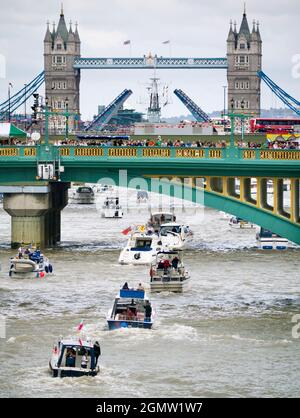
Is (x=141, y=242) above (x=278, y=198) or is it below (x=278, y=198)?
below

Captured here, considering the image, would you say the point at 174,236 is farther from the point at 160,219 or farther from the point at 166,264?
the point at 166,264

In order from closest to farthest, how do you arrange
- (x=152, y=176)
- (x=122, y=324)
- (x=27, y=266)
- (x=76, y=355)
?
1. (x=76, y=355)
2. (x=122, y=324)
3. (x=27, y=266)
4. (x=152, y=176)

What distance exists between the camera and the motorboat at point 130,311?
66875 mm

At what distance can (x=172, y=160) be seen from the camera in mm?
92500

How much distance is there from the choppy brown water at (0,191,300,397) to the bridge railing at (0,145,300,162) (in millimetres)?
6695

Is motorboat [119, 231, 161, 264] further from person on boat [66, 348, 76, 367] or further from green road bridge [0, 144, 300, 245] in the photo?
person on boat [66, 348, 76, 367]

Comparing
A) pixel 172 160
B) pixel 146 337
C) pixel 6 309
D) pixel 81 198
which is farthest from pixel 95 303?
pixel 81 198

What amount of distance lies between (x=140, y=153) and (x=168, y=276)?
1684 centimetres

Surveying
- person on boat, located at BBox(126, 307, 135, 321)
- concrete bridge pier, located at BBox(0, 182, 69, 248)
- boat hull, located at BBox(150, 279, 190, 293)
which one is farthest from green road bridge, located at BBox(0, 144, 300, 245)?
person on boat, located at BBox(126, 307, 135, 321)

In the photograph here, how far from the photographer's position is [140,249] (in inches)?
3688

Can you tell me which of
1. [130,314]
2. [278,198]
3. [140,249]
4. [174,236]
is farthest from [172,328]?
[174,236]
